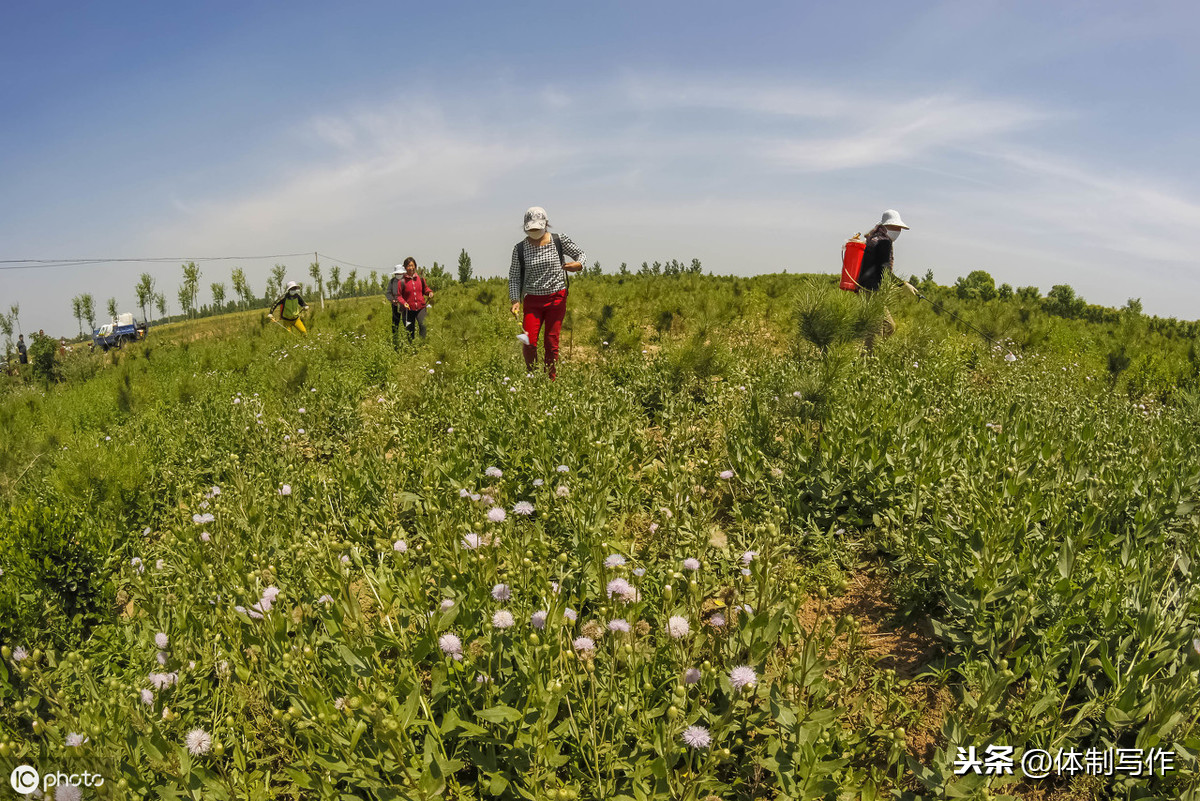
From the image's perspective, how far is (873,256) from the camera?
22.1 feet

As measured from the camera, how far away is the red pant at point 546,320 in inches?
245

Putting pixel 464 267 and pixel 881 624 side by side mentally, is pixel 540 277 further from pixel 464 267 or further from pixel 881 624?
pixel 464 267

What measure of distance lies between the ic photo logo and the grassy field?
4 cm

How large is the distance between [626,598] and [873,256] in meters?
6.22

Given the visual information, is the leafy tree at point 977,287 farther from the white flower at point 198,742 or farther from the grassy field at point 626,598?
the white flower at point 198,742

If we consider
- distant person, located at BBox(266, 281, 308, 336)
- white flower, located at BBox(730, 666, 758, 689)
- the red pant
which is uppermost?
distant person, located at BBox(266, 281, 308, 336)

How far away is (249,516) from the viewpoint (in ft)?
10.1

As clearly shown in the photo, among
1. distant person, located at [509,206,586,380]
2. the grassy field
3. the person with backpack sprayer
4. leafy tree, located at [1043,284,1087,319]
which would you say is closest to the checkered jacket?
distant person, located at [509,206,586,380]

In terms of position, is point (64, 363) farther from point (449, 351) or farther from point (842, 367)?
point (842, 367)

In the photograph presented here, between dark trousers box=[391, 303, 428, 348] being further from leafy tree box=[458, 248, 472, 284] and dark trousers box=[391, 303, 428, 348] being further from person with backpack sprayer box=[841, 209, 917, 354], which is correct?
leafy tree box=[458, 248, 472, 284]

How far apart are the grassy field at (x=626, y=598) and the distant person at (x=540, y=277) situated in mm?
1129

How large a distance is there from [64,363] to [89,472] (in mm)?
13652

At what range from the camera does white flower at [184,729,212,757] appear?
1741mm

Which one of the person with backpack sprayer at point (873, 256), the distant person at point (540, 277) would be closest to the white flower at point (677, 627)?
the distant person at point (540, 277)
